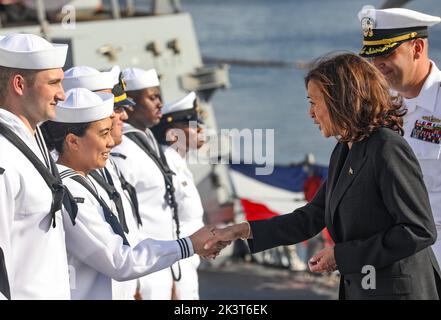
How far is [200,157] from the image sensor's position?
43.3 feet

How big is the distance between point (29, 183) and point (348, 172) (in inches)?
44.7

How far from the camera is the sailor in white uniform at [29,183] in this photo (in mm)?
3900

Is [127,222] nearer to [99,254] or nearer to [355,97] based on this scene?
[99,254]

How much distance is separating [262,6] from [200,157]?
63081 millimetres

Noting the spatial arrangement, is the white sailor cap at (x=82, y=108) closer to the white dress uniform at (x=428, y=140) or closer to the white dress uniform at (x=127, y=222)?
the white dress uniform at (x=127, y=222)

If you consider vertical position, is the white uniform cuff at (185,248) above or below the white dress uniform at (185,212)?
above

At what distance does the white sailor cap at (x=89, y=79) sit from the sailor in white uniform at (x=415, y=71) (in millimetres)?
1499

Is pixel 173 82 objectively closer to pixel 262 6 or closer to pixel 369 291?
pixel 369 291

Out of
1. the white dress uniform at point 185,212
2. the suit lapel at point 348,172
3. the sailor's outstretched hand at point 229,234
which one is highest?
the suit lapel at point 348,172

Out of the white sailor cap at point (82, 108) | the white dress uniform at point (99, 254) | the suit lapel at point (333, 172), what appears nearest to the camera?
the suit lapel at point (333, 172)

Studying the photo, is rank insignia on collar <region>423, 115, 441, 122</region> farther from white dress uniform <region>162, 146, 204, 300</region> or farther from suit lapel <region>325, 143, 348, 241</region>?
white dress uniform <region>162, 146, 204, 300</region>

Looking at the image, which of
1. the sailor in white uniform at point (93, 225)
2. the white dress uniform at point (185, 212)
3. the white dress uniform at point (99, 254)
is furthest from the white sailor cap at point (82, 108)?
the white dress uniform at point (185, 212)

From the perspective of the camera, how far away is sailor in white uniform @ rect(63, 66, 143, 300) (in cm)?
493

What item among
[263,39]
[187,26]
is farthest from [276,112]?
[187,26]
